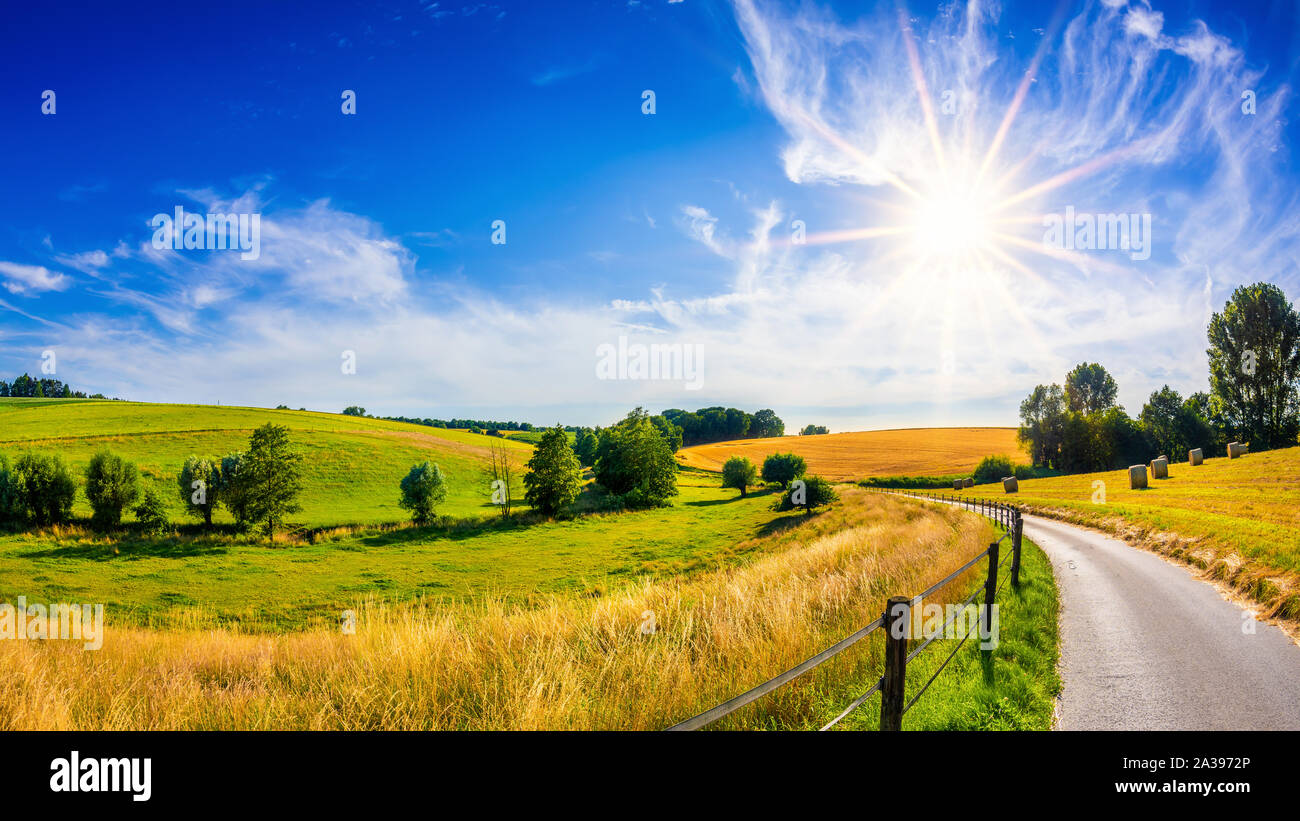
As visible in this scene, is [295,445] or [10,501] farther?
[295,445]

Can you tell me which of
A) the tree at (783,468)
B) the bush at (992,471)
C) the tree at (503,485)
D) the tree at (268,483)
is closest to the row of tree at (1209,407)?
the bush at (992,471)

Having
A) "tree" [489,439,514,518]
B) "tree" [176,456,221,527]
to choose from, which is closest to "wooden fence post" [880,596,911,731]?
"tree" [489,439,514,518]

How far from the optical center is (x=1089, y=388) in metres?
98.0

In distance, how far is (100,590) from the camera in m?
26.7

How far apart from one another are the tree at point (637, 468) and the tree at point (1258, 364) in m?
70.2

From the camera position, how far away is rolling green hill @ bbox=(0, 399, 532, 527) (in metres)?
51.4

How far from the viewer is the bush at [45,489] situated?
1639 inches

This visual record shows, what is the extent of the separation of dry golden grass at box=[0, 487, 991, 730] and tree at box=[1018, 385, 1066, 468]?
95043mm

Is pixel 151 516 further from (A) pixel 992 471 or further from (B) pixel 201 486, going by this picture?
(A) pixel 992 471

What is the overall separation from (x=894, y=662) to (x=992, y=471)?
86.7m

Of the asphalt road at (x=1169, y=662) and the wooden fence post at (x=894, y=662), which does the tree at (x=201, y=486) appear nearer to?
the wooden fence post at (x=894, y=662)

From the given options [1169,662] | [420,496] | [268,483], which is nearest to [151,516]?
[268,483]

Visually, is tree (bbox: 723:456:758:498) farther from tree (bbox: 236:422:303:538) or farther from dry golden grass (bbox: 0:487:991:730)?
dry golden grass (bbox: 0:487:991:730)
